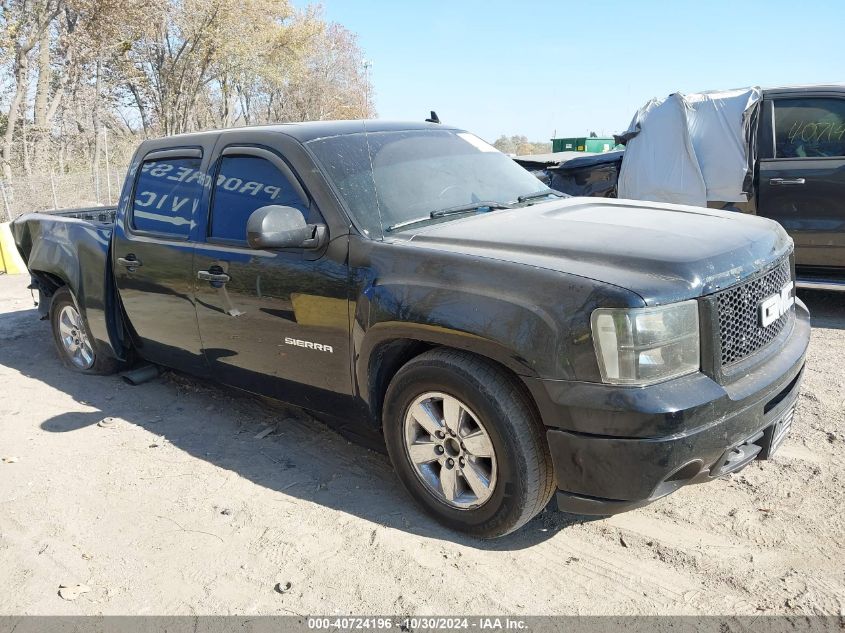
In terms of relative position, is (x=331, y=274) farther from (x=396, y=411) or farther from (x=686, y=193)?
(x=686, y=193)

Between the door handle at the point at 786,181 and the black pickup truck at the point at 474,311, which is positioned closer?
the black pickup truck at the point at 474,311

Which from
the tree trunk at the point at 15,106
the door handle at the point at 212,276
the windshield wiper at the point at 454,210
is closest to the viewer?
the windshield wiper at the point at 454,210

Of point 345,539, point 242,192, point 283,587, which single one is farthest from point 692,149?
point 283,587

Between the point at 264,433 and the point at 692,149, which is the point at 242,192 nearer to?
the point at 264,433

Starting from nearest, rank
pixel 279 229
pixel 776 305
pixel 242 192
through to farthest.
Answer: pixel 776 305 < pixel 279 229 < pixel 242 192

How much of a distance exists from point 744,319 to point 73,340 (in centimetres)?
535

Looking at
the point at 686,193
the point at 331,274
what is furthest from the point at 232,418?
the point at 686,193

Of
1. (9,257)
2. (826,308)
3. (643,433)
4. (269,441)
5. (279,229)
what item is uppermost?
(279,229)

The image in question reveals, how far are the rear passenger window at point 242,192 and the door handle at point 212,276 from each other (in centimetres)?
22

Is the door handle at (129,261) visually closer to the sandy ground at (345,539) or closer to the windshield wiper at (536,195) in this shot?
the sandy ground at (345,539)

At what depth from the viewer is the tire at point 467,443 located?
8.83ft

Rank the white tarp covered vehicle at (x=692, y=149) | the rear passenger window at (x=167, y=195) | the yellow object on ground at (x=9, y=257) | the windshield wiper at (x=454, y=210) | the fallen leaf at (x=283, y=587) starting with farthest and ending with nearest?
the yellow object on ground at (x=9, y=257), the white tarp covered vehicle at (x=692, y=149), the rear passenger window at (x=167, y=195), the windshield wiper at (x=454, y=210), the fallen leaf at (x=283, y=587)

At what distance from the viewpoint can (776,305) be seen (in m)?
2.97

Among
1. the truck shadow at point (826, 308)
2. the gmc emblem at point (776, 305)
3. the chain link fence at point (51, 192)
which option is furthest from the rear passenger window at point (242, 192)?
the chain link fence at point (51, 192)
